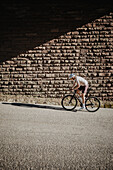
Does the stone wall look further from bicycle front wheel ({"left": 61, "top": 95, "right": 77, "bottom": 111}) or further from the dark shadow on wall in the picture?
bicycle front wheel ({"left": 61, "top": 95, "right": 77, "bottom": 111})

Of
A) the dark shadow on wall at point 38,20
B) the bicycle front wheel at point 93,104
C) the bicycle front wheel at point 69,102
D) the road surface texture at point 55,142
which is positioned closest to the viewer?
the road surface texture at point 55,142

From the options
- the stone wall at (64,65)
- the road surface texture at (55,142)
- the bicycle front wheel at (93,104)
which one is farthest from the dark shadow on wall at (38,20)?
the road surface texture at (55,142)

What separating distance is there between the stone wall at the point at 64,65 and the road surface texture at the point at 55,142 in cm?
314

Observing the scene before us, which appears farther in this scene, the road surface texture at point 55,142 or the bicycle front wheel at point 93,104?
the bicycle front wheel at point 93,104

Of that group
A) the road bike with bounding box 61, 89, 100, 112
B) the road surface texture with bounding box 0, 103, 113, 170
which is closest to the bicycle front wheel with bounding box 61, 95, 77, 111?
the road bike with bounding box 61, 89, 100, 112

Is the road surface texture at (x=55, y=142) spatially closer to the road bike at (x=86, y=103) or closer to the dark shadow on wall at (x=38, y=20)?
the road bike at (x=86, y=103)

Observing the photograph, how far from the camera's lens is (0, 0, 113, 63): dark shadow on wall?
7.88m

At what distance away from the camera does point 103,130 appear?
4.03 metres

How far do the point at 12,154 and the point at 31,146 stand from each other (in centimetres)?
44

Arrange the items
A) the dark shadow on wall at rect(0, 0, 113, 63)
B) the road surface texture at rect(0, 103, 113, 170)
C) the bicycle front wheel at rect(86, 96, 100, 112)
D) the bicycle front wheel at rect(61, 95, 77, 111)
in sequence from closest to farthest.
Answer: the road surface texture at rect(0, 103, 113, 170)
the bicycle front wheel at rect(86, 96, 100, 112)
the bicycle front wheel at rect(61, 95, 77, 111)
the dark shadow on wall at rect(0, 0, 113, 63)

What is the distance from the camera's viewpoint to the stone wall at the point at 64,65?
795cm

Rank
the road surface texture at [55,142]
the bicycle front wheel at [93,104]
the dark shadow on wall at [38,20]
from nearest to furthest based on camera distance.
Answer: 1. the road surface texture at [55,142]
2. the bicycle front wheel at [93,104]
3. the dark shadow on wall at [38,20]

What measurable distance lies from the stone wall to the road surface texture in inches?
123

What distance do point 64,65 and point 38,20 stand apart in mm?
2828
